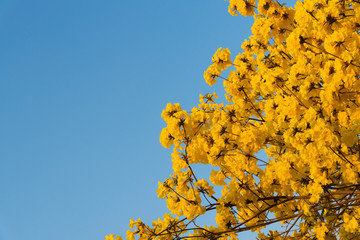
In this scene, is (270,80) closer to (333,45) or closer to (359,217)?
(333,45)

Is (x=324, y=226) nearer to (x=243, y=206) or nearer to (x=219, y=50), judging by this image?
(x=243, y=206)

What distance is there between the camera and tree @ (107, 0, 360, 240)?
3.65 metres

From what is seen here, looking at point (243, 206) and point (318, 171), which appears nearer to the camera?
point (318, 171)

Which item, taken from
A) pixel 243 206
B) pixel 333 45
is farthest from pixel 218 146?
pixel 333 45

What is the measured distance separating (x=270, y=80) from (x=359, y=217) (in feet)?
6.67

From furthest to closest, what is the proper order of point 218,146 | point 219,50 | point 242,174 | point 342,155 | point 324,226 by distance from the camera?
point 219,50 → point 324,226 → point 242,174 → point 218,146 → point 342,155

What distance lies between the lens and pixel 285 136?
369 centimetres

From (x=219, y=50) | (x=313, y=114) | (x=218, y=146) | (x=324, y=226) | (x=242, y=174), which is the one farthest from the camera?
(x=219, y=50)

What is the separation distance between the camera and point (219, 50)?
18.9 ft

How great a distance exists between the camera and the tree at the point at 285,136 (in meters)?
3.65

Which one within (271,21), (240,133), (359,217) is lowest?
(359,217)

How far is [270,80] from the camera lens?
14.6 ft

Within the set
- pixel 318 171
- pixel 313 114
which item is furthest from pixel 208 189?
pixel 313 114

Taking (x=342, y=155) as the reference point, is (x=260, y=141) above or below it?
above
